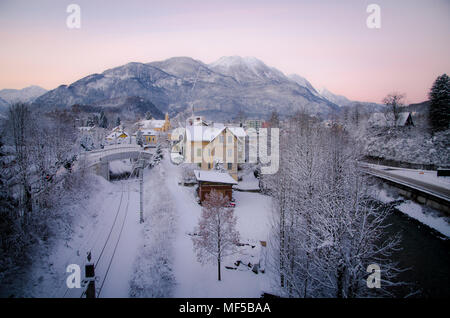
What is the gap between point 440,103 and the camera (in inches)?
1291

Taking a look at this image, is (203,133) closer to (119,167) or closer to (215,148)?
(215,148)

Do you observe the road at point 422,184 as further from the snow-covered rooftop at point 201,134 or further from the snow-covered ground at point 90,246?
the snow-covered ground at point 90,246

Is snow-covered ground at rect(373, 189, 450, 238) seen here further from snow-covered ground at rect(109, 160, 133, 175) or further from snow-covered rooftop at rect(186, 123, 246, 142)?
snow-covered ground at rect(109, 160, 133, 175)

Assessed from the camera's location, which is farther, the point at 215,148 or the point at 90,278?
the point at 215,148

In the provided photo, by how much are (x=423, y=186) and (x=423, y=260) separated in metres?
12.2

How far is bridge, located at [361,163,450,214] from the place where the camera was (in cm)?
Result: 1953

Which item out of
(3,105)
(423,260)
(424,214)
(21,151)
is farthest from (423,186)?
(3,105)

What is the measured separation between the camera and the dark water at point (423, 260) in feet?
39.3

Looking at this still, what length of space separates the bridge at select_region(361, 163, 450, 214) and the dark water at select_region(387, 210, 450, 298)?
2835mm

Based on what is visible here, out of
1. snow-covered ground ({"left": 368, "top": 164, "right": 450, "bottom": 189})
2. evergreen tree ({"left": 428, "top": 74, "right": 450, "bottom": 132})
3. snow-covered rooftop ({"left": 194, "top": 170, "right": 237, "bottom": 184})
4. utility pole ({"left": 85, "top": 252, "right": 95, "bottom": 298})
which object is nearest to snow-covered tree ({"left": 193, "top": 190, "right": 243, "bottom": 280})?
utility pole ({"left": 85, "top": 252, "right": 95, "bottom": 298})

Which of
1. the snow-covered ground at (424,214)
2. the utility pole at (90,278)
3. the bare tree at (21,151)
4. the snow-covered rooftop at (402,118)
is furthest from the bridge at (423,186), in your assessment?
the bare tree at (21,151)

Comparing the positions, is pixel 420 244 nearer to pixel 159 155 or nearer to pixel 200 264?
pixel 200 264

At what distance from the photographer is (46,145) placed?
22328 mm

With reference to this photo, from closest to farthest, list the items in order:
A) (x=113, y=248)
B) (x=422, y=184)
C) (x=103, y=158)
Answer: (x=113, y=248) < (x=422, y=184) < (x=103, y=158)
